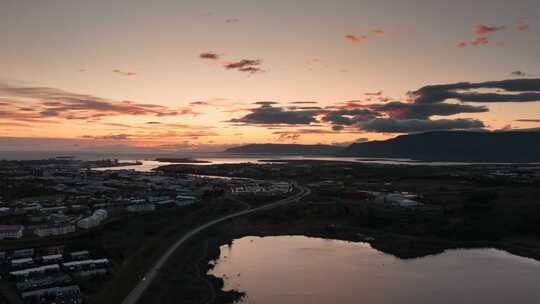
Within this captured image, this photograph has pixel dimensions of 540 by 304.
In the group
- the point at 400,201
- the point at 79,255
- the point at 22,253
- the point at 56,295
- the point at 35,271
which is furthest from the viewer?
the point at 400,201

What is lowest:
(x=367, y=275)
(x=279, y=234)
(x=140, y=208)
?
(x=367, y=275)

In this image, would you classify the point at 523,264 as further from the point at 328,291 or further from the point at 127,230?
the point at 127,230

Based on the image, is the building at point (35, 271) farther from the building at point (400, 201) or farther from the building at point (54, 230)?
the building at point (400, 201)

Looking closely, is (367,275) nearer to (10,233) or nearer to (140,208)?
(10,233)

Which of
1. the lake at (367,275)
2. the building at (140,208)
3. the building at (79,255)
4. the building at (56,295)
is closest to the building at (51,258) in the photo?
the building at (79,255)

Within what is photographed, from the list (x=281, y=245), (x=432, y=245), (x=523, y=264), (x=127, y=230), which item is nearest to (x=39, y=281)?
(x=127, y=230)

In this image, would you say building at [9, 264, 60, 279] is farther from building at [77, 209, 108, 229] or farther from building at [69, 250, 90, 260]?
building at [77, 209, 108, 229]

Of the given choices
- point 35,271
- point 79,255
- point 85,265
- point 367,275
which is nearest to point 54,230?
point 79,255
